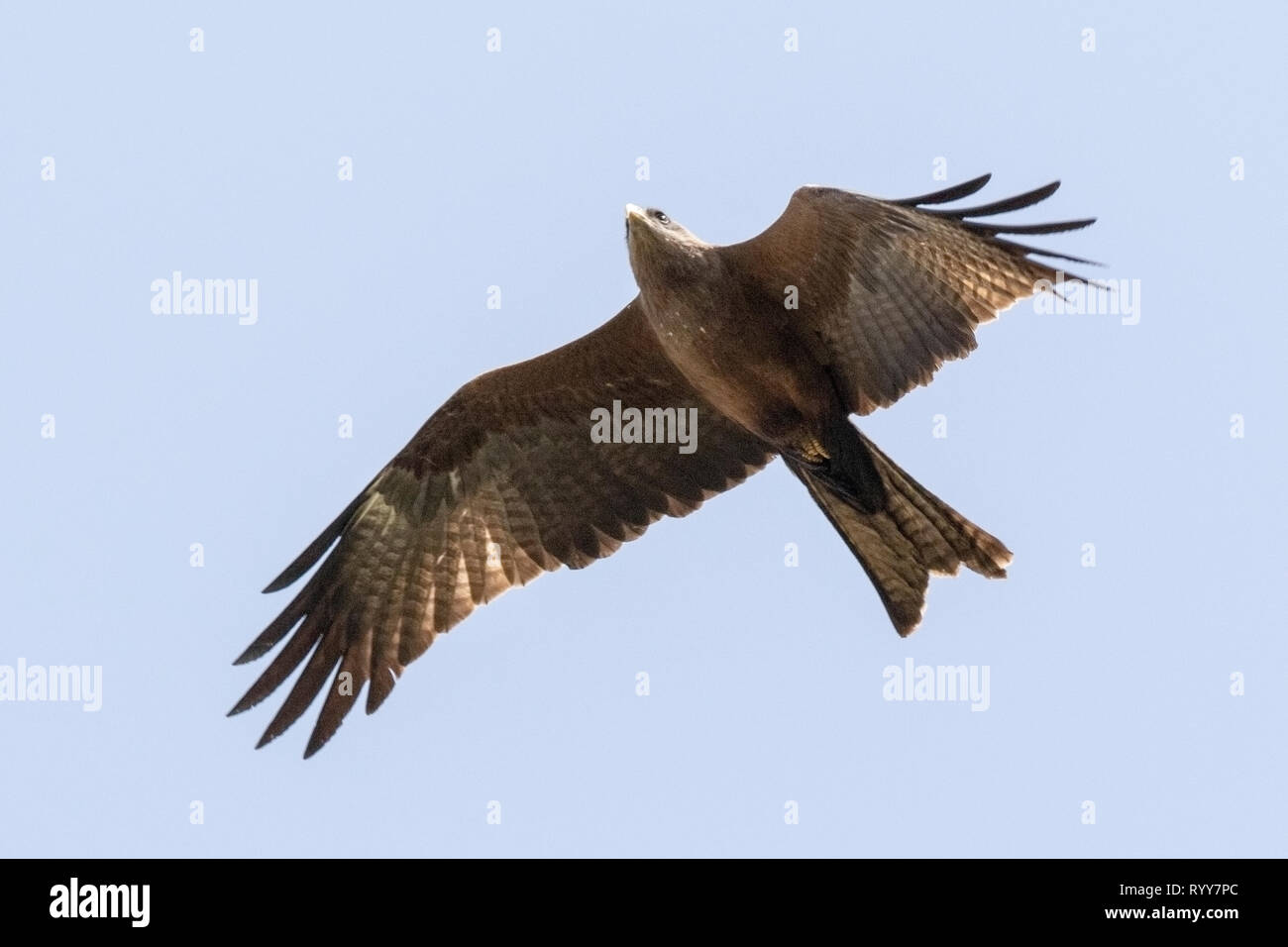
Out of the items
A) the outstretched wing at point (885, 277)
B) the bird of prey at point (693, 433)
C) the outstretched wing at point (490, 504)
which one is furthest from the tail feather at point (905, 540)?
the outstretched wing at point (490, 504)

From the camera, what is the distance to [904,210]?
10.6m

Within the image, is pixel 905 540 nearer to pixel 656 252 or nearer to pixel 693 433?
pixel 693 433

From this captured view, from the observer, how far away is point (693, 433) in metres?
12.0

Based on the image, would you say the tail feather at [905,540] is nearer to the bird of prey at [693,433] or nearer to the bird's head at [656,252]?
the bird of prey at [693,433]

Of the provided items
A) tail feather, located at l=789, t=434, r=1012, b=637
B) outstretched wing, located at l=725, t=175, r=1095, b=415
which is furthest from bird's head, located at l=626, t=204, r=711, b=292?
tail feather, located at l=789, t=434, r=1012, b=637

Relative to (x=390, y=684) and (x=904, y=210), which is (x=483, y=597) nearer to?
(x=390, y=684)

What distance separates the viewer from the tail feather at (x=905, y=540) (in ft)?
36.3

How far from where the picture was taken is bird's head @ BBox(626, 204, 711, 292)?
10.7 m

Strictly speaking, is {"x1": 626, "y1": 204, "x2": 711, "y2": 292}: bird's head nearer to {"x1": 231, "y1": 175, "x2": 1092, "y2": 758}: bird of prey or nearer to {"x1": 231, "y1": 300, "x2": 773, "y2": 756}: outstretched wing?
{"x1": 231, "y1": 175, "x2": 1092, "y2": 758}: bird of prey

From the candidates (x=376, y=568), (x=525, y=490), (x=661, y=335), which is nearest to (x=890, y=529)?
(x=661, y=335)

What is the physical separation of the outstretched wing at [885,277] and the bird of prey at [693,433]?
1 cm

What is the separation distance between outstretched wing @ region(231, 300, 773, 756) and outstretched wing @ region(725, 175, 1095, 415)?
105 centimetres

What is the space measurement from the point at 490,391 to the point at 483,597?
1.33 metres

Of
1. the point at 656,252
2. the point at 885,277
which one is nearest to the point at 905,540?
the point at 885,277
